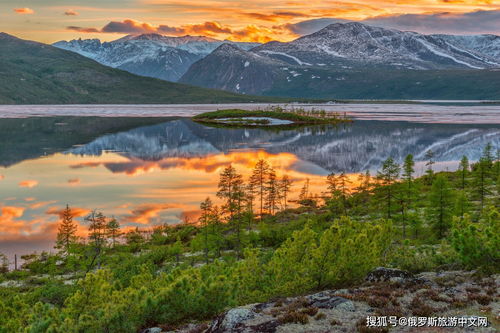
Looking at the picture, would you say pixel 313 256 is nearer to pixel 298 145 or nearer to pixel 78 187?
pixel 78 187

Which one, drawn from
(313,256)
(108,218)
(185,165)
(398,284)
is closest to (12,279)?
(108,218)

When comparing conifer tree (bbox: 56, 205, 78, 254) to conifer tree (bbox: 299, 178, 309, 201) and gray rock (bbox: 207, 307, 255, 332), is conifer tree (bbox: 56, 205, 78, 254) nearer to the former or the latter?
gray rock (bbox: 207, 307, 255, 332)

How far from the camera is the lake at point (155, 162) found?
143ft

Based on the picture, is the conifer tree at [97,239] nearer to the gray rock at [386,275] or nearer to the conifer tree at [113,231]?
the conifer tree at [113,231]

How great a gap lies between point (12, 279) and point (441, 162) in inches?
2397

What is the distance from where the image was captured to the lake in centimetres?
4353

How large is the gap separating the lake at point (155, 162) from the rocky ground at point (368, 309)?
22.5 meters

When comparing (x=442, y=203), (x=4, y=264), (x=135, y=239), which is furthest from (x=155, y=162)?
(x=442, y=203)

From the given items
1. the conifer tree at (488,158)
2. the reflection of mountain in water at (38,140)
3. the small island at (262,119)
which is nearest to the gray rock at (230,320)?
the conifer tree at (488,158)

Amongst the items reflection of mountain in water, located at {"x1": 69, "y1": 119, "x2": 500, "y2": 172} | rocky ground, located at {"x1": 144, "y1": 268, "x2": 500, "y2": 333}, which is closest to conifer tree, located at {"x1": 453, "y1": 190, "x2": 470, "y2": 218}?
rocky ground, located at {"x1": 144, "y1": 268, "x2": 500, "y2": 333}

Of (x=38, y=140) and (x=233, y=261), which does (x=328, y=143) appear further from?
(x=233, y=261)

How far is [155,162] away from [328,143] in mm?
38807

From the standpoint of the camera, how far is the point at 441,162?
74062 millimetres

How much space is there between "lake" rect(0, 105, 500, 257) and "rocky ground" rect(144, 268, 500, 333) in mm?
22452
